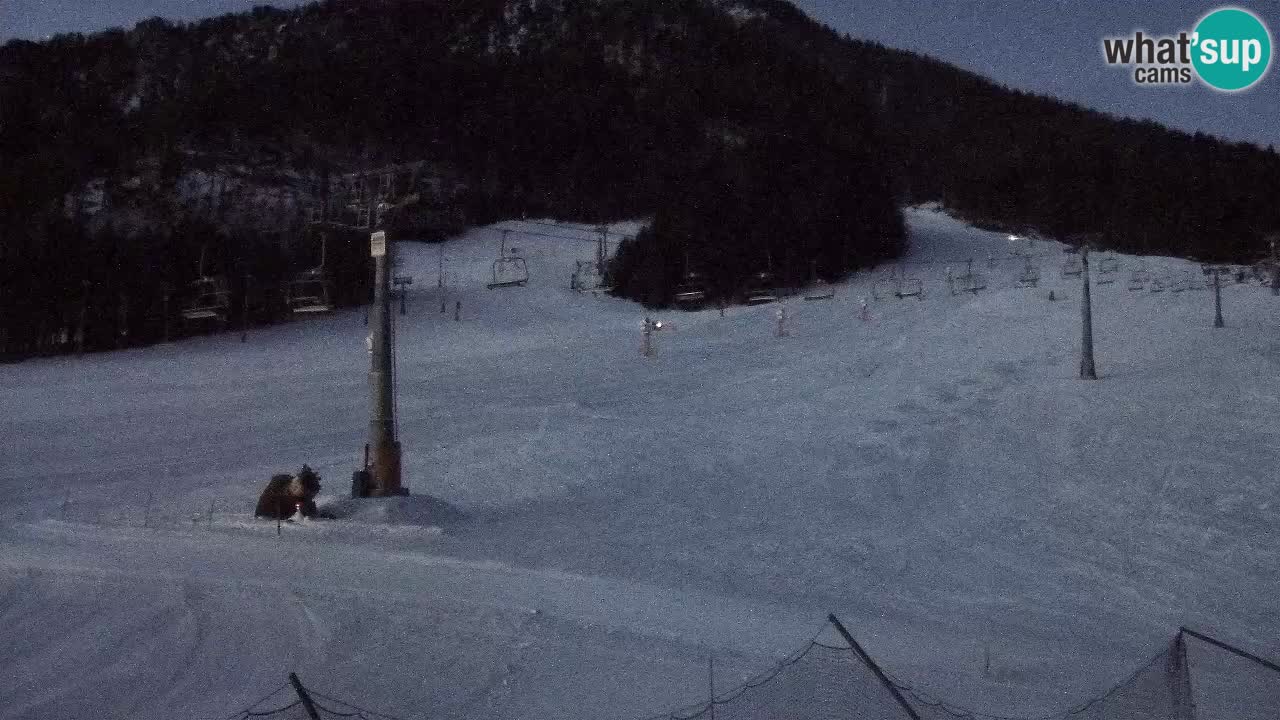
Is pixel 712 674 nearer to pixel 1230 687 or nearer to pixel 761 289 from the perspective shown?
pixel 1230 687

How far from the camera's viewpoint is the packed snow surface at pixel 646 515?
27.4 feet

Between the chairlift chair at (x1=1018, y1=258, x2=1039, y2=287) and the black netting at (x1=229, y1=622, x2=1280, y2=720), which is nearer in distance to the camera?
the black netting at (x1=229, y1=622, x2=1280, y2=720)

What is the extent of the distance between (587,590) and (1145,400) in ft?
53.5

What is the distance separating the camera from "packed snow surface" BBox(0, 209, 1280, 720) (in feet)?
27.4

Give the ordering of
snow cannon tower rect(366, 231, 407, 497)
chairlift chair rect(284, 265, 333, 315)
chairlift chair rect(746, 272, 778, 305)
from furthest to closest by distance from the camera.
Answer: chairlift chair rect(746, 272, 778, 305) < chairlift chair rect(284, 265, 333, 315) < snow cannon tower rect(366, 231, 407, 497)

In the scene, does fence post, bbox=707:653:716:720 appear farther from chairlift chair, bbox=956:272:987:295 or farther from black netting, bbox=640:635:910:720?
chairlift chair, bbox=956:272:987:295

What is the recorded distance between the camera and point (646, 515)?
15.4 metres

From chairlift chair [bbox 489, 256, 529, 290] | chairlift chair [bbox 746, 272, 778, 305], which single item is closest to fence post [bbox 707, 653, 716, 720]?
chairlift chair [bbox 746, 272, 778, 305]

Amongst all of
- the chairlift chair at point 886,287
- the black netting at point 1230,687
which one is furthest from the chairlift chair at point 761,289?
the black netting at point 1230,687

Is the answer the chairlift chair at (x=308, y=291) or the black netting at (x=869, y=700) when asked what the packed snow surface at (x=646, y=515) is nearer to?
the black netting at (x=869, y=700)

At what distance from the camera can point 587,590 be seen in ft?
35.0

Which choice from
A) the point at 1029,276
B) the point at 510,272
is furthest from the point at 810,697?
the point at 510,272

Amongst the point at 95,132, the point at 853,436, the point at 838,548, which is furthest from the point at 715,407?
the point at 95,132

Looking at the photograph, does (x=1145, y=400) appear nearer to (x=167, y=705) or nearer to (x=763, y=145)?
(x=167, y=705)
